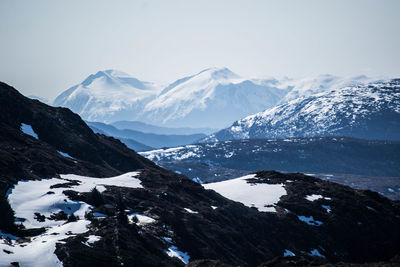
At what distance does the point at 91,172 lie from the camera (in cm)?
10225

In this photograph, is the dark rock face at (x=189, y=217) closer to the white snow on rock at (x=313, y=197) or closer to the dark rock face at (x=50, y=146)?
the dark rock face at (x=50, y=146)

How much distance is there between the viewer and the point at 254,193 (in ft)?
347

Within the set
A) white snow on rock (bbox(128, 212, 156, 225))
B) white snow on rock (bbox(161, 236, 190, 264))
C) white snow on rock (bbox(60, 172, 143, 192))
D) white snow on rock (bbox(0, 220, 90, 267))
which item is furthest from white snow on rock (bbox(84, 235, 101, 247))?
white snow on rock (bbox(60, 172, 143, 192))

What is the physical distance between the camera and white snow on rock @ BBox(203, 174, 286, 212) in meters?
98.6

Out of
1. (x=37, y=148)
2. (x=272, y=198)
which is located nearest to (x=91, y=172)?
(x=37, y=148)

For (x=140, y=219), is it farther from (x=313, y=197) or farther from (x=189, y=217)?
(x=313, y=197)

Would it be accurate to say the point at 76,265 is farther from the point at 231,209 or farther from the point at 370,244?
the point at 370,244

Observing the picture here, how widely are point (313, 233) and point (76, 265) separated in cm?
5225

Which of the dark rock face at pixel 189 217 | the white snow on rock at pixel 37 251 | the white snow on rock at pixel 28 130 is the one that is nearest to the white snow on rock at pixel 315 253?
the dark rock face at pixel 189 217

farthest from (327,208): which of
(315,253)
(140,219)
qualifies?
(140,219)

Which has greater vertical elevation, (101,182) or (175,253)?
(101,182)

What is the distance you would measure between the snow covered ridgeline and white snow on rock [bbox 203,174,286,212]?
23.7m

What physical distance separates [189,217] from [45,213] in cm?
2325

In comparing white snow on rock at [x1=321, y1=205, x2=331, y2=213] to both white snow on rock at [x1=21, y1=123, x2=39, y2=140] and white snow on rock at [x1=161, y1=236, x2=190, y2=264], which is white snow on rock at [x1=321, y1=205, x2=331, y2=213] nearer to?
white snow on rock at [x1=161, y1=236, x2=190, y2=264]
